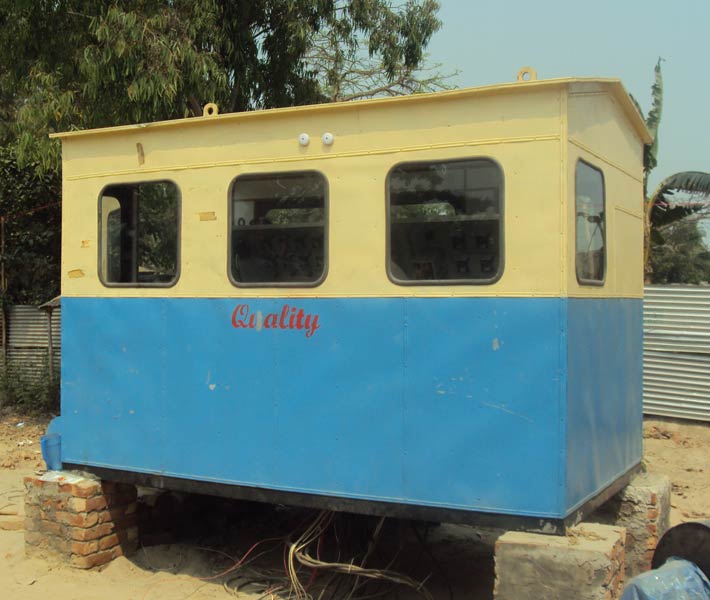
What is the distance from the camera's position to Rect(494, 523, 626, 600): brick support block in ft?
13.9

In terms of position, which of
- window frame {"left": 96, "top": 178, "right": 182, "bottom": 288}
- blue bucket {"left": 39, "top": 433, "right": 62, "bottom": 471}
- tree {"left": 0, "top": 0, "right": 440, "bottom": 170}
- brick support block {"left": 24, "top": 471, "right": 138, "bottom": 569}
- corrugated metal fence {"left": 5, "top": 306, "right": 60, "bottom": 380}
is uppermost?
tree {"left": 0, "top": 0, "right": 440, "bottom": 170}

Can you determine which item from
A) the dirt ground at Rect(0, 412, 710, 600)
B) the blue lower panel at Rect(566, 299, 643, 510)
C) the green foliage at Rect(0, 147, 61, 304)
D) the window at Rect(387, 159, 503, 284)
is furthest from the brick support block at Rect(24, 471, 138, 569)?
the green foliage at Rect(0, 147, 61, 304)

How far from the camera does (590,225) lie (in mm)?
4988

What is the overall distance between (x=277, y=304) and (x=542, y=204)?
5.70 feet

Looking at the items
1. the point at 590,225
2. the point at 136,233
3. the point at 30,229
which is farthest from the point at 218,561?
the point at 30,229

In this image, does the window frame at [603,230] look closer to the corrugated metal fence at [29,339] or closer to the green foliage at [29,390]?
the green foliage at [29,390]

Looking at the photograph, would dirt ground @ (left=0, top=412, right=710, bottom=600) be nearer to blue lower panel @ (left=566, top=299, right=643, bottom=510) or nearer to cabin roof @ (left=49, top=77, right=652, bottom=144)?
blue lower panel @ (left=566, top=299, right=643, bottom=510)

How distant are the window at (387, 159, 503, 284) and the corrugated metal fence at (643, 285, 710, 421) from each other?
5.72 m

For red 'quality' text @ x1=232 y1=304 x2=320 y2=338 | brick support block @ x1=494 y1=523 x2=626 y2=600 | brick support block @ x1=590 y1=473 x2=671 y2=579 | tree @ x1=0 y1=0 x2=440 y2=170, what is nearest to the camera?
brick support block @ x1=494 y1=523 x2=626 y2=600

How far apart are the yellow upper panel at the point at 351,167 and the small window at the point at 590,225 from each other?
21 cm

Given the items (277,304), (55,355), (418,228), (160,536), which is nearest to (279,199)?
(277,304)

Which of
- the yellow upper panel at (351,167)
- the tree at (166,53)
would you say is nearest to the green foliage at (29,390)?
the tree at (166,53)

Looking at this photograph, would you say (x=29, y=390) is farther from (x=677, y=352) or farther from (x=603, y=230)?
(x=603, y=230)

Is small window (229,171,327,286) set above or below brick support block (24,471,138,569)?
above
